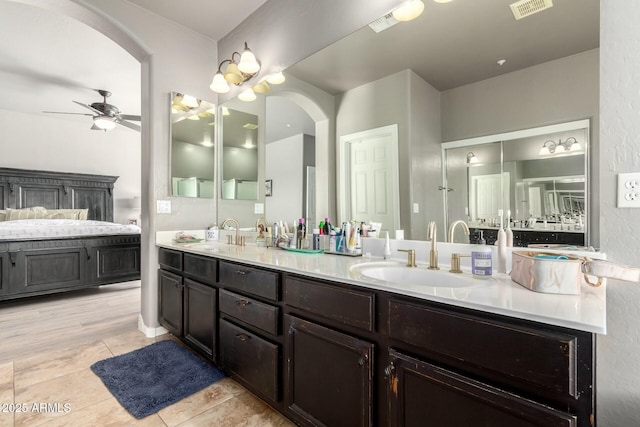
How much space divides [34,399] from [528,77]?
3.06 metres

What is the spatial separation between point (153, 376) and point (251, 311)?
97 centimetres

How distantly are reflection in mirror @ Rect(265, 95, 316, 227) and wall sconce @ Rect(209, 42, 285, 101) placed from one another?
→ 0.48ft

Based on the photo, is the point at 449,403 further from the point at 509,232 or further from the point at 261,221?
the point at 261,221

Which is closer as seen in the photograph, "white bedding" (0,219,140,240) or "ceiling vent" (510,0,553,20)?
"ceiling vent" (510,0,553,20)

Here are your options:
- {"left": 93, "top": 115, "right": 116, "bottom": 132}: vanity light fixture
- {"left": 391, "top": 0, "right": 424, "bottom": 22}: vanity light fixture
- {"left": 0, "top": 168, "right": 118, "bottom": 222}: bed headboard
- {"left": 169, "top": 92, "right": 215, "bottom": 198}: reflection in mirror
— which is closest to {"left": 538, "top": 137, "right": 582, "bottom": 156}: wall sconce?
{"left": 391, "top": 0, "right": 424, "bottom": 22}: vanity light fixture

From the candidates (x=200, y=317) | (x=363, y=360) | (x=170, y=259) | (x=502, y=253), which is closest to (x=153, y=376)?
(x=200, y=317)

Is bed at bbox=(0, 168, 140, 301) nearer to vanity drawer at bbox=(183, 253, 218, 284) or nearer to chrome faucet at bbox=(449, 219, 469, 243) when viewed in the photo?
vanity drawer at bbox=(183, 253, 218, 284)

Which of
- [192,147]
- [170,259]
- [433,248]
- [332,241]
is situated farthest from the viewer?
[192,147]

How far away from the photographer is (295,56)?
2.26 metres

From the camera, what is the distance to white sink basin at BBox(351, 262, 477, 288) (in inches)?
50.7

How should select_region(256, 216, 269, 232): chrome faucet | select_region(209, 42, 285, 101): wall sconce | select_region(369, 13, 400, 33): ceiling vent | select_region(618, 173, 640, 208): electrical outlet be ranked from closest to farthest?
select_region(618, 173, 640, 208): electrical outlet < select_region(369, 13, 400, 33): ceiling vent < select_region(209, 42, 285, 101): wall sconce < select_region(256, 216, 269, 232): chrome faucet

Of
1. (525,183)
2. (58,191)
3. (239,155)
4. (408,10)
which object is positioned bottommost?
(525,183)

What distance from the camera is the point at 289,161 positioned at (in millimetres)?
2383

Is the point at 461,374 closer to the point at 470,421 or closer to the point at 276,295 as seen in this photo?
the point at 470,421
